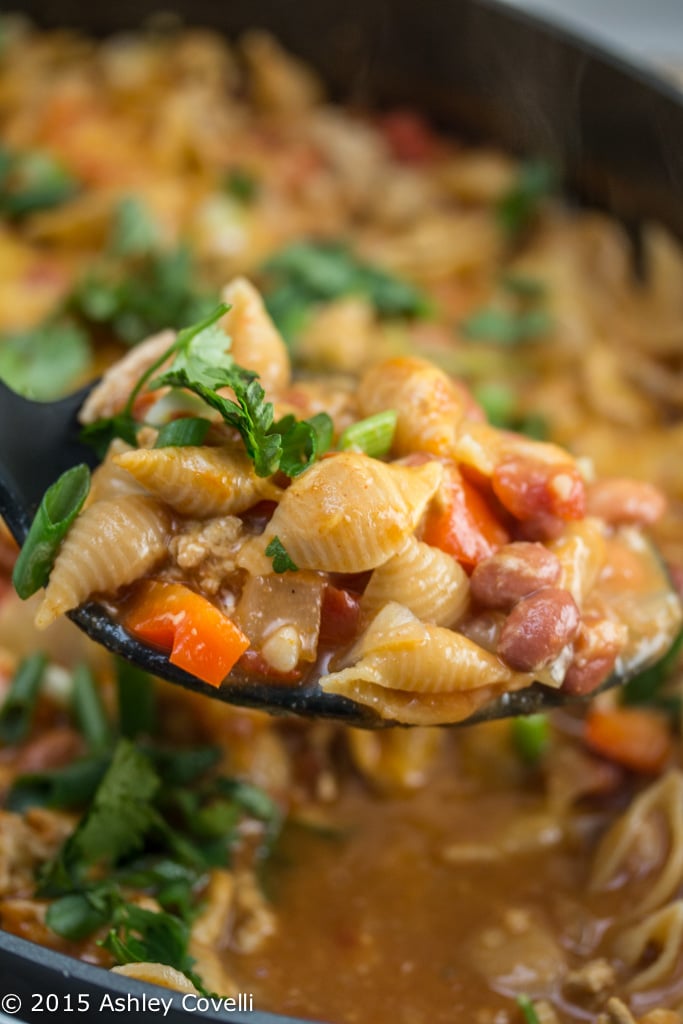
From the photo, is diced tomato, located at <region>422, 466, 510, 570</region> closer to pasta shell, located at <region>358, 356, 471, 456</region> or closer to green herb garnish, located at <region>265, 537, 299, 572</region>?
pasta shell, located at <region>358, 356, 471, 456</region>

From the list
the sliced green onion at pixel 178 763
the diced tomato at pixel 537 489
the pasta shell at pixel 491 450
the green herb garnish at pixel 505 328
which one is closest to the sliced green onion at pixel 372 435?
the pasta shell at pixel 491 450

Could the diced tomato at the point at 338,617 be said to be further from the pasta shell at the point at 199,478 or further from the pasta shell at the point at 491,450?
the pasta shell at the point at 491,450

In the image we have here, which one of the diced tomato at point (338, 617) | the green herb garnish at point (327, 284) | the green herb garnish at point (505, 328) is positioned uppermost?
the diced tomato at point (338, 617)

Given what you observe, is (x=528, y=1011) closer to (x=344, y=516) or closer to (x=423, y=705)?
(x=423, y=705)

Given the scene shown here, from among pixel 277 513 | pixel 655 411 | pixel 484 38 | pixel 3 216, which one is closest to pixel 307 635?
pixel 277 513

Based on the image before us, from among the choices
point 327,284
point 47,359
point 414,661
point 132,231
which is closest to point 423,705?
point 414,661

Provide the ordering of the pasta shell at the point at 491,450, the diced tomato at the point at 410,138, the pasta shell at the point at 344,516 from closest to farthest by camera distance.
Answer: the pasta shell at the point at 344,516
the pasta shell at the point at 491,450
the diced tomato at the point at 410,138

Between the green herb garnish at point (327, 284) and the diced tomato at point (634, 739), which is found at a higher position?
the green herb garnish at point (327, 284)

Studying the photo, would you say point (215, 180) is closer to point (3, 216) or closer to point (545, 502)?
point (3, 216)
